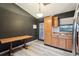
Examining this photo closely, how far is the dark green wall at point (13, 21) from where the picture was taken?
347 centimetres

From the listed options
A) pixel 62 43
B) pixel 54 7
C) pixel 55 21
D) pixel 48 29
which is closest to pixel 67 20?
pixel 55 21

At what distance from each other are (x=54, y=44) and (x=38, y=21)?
2934 mm

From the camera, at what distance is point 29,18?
18.1 ft

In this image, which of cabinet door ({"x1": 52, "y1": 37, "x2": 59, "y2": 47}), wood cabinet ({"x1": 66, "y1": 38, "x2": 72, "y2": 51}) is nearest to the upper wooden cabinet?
cabinet door ({"x1": 52, "y1": 37, "x2": 59, "y2": 47})

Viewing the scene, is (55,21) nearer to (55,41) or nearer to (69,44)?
(55,41)

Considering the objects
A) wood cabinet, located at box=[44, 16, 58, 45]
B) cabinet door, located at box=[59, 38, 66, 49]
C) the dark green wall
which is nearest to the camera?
the dark green wall

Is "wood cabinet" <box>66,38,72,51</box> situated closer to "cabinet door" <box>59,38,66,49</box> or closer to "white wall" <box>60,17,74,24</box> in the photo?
"cabinet door" <box>59,38,66,49</box>

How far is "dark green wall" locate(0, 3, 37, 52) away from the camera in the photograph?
3.47 m

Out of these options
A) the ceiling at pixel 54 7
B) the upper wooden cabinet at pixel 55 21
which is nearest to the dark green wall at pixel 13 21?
the ceiling at pixel 54 7

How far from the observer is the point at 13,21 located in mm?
4059

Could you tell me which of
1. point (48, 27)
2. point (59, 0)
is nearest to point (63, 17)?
point (48, 27)

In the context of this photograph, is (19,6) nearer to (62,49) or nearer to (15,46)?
(15,46)

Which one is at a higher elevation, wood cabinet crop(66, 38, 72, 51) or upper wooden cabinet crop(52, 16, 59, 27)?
upper wooden cabinet crop(52, 16, 59, 27)

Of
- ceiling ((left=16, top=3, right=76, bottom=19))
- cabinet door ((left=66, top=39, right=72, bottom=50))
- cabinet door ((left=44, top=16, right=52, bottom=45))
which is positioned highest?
ceiling ((left=16, top=3, right=76, bottom=19))
